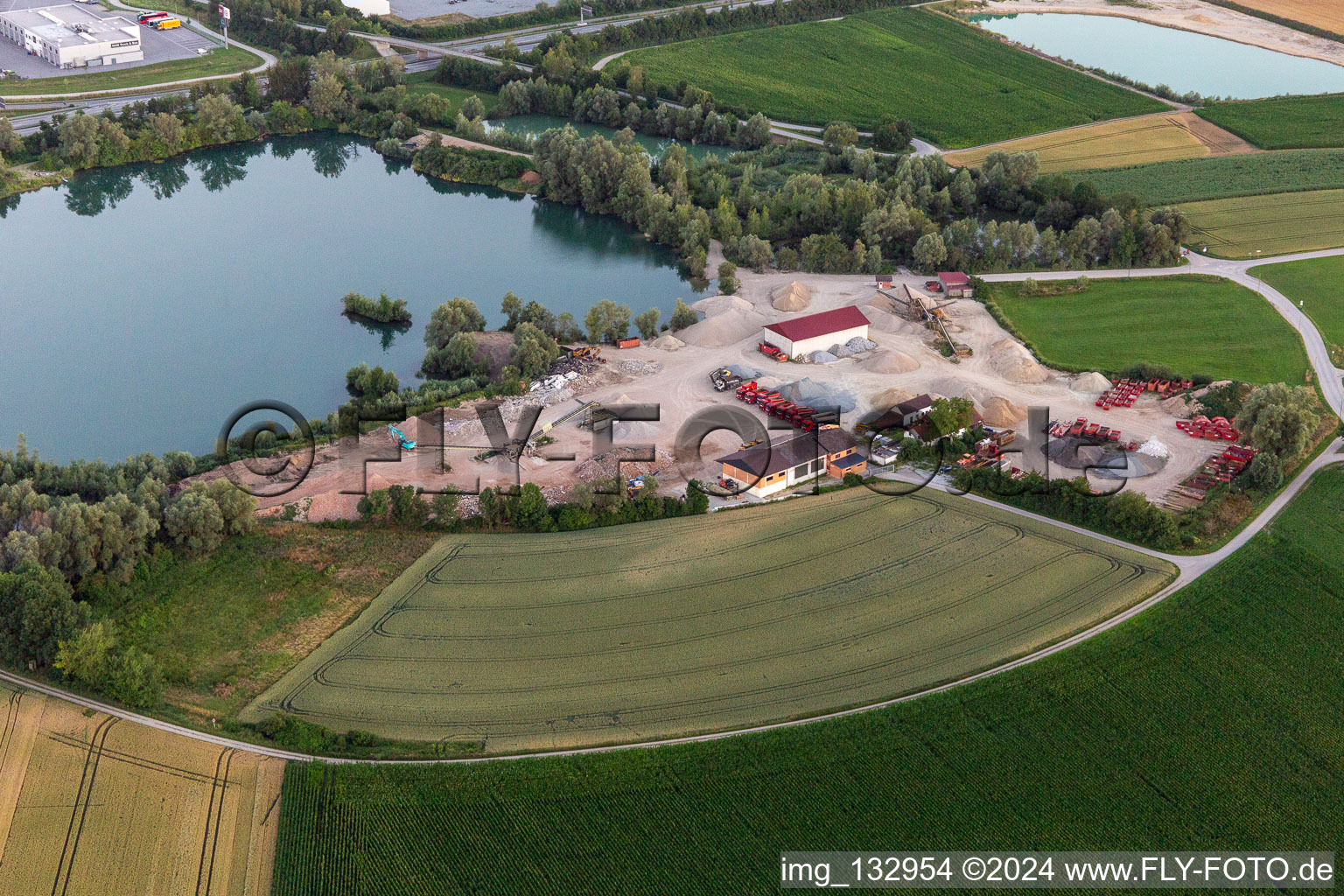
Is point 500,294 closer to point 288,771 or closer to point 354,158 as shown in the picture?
point 354,158

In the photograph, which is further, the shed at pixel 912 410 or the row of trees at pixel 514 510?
the shed at pixel 912 410

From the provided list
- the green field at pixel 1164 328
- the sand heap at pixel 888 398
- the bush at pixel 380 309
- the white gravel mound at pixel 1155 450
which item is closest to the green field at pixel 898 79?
the green field at pixel 1164 328

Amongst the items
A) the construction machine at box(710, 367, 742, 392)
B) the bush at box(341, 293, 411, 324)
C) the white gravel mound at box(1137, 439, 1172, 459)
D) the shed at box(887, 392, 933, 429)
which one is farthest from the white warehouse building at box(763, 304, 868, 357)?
the bush at box(341, 293, 411, 324)

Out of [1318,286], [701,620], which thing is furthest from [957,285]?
[701,620]

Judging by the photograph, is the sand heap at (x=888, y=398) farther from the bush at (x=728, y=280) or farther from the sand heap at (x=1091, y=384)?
the bush at (x=728, y=280)

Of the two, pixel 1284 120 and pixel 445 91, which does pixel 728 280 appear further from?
pixel 1284 120

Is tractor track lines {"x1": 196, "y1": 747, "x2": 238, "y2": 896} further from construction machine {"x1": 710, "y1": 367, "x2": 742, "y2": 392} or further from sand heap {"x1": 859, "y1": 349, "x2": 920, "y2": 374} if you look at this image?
sand heap {"x1": 859, "y1": 349, "x2": 920, "y2": 374}
